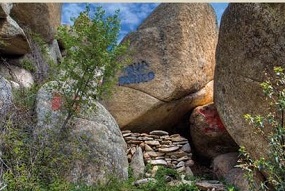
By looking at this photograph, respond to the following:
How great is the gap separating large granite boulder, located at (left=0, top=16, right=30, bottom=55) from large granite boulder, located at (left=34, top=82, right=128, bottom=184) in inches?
67.1

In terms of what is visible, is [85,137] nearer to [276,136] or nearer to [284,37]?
[284,37]

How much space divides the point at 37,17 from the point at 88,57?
3.68 metres

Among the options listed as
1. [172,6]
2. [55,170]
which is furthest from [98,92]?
[172,6]

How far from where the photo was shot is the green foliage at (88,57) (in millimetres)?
7051

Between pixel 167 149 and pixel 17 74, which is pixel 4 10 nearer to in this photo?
pixel 17 74

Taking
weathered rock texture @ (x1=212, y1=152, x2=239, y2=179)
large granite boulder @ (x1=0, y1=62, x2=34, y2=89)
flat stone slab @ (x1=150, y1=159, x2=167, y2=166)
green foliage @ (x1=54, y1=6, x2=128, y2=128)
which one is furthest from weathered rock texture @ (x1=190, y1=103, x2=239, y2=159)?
large granite boulder @ (x1=0, y1=62, x2=34, y2=89)

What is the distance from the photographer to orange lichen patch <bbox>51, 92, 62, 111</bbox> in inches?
292

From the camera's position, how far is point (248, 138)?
7.18 metres

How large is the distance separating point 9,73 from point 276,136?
707 cm

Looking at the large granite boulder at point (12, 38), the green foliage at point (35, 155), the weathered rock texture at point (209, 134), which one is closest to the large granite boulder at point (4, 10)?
the large granite boulder at point (12, 38)

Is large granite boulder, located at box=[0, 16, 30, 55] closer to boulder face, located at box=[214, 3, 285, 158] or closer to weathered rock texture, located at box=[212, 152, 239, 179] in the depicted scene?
boulder face, located at box=[214, 3, 285, 158]

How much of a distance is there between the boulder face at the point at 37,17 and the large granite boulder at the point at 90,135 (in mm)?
3034

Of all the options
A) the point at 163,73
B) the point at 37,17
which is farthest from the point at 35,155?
the point at 37,17

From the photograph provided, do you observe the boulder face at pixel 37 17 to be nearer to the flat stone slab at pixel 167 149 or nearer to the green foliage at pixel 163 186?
the flat stone slab at pixel 167 149
